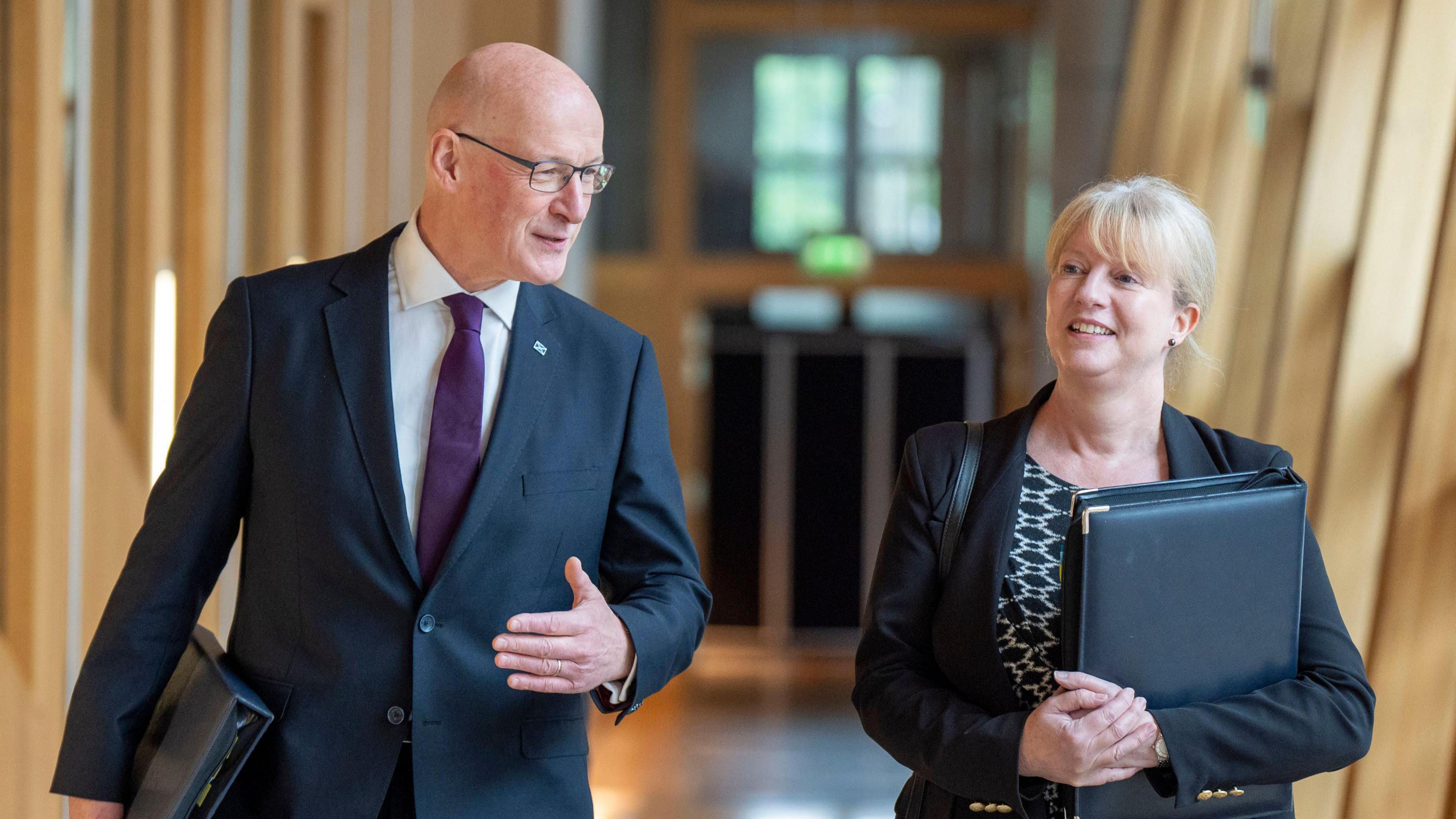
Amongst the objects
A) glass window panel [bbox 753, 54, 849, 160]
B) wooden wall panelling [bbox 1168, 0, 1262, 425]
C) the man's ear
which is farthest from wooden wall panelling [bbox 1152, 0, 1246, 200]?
glass window panel [bbox 753, 54, 849, 160]

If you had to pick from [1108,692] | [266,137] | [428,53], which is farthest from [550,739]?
[428,53]

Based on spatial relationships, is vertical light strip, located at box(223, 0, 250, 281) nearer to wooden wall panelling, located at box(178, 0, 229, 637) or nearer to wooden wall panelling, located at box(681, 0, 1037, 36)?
wooden wall panelling, located at box(178, 0, 229, 637)

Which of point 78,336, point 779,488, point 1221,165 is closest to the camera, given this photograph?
point 78,336

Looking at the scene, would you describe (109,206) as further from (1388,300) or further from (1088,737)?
(1388,300)

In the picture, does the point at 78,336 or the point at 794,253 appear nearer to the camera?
the point at 78,336

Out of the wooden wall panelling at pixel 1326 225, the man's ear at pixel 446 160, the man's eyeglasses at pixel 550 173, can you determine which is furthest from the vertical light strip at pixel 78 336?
the wooden wall panelling at pixel 1326 225

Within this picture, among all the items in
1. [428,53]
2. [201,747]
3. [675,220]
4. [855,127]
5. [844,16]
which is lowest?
[675,220]

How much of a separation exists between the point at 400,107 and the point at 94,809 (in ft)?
18.2

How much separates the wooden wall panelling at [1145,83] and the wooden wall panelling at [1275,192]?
2347mm

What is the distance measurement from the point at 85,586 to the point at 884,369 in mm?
9591

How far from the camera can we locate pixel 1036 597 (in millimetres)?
2184

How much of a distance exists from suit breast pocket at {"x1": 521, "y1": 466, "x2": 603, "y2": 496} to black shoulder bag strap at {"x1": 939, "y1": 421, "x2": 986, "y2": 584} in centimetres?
57

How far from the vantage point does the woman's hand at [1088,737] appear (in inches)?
76.0

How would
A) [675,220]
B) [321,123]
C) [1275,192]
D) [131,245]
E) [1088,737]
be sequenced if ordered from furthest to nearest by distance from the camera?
1. [675,220]
2. [321,123]
3. [1275,192]
4. [131,245]
5. [1088,737]
